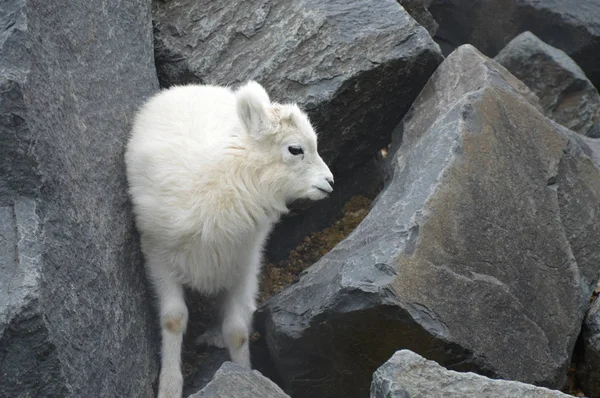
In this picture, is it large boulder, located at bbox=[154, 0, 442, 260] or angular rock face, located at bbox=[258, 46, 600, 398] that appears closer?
angular rock face, located at bbox=[258, 46, 600, 398]

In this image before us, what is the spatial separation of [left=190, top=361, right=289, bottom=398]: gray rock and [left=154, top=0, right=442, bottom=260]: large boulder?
9.53 ft

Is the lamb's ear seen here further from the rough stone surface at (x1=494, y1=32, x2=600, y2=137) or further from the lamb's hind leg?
the rough stone surface at (x1=494, y1=32, x2=600, y2=137)

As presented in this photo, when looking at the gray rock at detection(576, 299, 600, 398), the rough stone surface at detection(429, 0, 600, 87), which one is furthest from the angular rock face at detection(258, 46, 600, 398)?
the rough stone surface at detection(429, 0, 600, 87)

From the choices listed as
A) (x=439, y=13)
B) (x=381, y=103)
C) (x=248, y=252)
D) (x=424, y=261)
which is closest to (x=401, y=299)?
(x=424, y=261)

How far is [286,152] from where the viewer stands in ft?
22.2

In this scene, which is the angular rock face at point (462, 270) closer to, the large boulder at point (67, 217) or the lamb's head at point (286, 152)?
the lamb's head at point (286, 152)

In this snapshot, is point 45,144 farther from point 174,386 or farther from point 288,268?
point 288,268

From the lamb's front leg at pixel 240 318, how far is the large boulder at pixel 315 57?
1361 millimetres

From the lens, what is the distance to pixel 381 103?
8.59m

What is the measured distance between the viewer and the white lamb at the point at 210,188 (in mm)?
6648

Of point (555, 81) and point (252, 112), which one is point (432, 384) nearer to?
point (252, 112)

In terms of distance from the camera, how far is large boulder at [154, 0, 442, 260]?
8219mm

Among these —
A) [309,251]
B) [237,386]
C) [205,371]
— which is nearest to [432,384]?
[237,386]


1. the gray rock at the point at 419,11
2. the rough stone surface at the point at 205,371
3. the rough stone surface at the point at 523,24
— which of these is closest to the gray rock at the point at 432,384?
the rough stone surface at the point at 205,371
